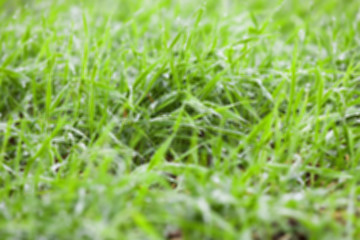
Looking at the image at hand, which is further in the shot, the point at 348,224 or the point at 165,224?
the point at 165,224

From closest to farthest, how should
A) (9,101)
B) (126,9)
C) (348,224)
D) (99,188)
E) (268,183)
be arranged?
(348,224)
(99,188)
(268,183)
(9,101)
(126,9)

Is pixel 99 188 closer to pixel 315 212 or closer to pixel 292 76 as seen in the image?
pixel 315 212

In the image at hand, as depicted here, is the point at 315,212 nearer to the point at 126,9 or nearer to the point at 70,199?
the point at 70,199

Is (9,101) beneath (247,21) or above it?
beneath

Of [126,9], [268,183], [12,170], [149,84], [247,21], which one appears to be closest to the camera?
[268,183]

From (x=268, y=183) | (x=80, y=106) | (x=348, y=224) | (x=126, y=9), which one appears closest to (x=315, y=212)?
(x=348, y=224)

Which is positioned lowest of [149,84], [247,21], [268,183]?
[268,183]
